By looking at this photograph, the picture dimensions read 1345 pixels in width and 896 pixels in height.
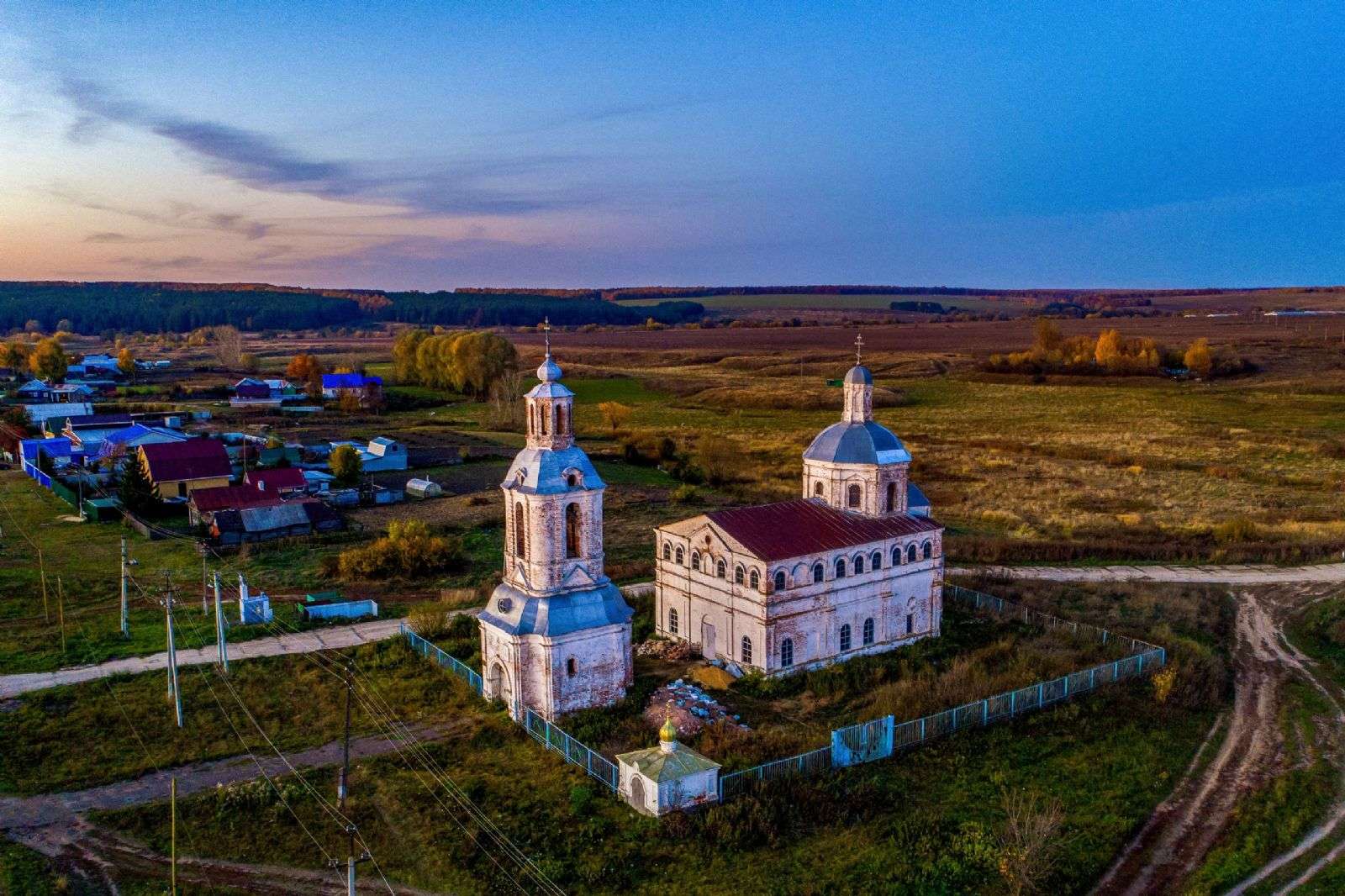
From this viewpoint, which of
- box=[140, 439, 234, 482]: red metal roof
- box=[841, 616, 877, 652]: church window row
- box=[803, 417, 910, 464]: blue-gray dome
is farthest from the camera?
box=[140, 439, 234, 482]: red metal roof

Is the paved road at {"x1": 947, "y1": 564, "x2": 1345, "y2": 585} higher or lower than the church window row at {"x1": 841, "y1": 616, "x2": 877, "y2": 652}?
lower

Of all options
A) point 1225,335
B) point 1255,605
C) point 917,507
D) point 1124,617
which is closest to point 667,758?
point 917,507

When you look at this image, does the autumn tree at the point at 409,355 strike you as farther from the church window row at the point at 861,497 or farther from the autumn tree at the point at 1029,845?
the autumn tree at the point at 1029,845

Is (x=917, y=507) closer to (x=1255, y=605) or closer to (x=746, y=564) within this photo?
(x=746, y=564)

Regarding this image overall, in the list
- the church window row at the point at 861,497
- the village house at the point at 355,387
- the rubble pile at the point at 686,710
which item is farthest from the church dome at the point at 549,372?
the village house at the point at 355,387

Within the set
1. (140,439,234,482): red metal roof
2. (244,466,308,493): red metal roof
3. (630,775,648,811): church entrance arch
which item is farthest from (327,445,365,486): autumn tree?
(630,775,648,811): church entrance arch

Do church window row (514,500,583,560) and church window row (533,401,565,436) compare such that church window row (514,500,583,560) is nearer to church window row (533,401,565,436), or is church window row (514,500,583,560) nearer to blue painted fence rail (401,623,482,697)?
church window row (533,401,565,436)

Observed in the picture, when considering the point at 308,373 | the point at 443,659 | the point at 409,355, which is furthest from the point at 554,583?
the point at 409,355
